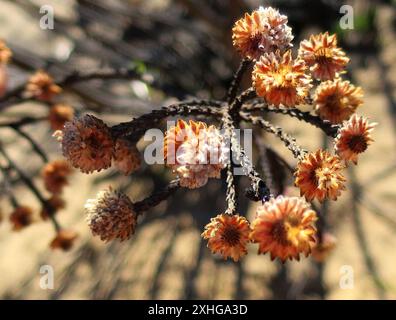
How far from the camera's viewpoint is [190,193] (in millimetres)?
2283

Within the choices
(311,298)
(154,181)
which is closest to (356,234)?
(311,298)

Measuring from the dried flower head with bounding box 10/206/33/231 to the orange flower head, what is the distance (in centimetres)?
105

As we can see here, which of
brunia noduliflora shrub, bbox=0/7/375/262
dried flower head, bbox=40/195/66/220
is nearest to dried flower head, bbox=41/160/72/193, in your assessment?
dried flower head, bbox=40/195/66/220

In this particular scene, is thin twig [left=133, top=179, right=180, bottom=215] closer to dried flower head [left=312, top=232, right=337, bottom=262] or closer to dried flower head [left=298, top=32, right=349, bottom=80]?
dried flower head [left=298, top=32, right=349, bottom=80]

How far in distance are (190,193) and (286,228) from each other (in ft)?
5.12

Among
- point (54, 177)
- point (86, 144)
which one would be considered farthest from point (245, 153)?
point (54, 177)

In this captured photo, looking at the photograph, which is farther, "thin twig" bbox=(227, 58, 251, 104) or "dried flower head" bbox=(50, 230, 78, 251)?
"dried flower head" bbox=(50, 230, 78, 251)

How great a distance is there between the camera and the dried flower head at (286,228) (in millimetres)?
733

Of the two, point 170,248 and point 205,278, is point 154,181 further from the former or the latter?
point 205,278

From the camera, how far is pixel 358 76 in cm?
248

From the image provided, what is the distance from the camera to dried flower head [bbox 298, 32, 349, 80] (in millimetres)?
921

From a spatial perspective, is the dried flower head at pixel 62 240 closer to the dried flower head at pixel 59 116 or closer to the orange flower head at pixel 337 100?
the dried flower head at pixel 59 116

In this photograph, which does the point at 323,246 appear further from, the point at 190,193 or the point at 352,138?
the point at 190,193

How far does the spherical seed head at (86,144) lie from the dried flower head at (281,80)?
0.30 m
